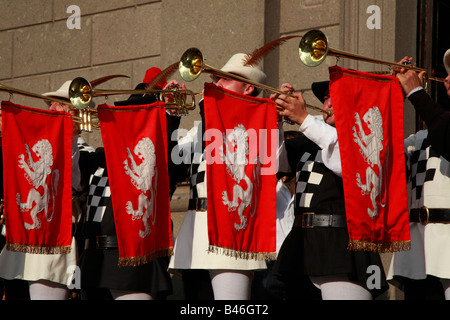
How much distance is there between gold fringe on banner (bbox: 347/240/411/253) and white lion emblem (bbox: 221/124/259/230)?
0.72 metres

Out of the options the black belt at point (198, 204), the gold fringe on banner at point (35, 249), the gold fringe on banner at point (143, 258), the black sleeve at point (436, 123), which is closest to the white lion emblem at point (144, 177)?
the gold fringe on banner at point (143, 258)

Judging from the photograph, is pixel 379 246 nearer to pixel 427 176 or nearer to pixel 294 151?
pixel 427 176

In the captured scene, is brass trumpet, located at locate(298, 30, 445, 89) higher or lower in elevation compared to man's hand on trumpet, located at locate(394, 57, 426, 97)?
higher

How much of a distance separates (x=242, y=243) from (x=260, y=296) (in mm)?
984

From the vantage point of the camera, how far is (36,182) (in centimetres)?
611

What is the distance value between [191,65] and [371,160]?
4.43 ft

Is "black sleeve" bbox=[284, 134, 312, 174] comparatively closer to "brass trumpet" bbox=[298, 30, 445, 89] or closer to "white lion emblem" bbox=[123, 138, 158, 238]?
"brass trumpet" bbox=[298, 30, 445, 89]

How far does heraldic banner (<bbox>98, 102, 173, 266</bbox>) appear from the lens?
219 inches

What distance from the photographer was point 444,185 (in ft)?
16.7

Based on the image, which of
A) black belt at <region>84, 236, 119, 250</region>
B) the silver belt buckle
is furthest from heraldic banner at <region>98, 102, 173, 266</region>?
the silver belt buckle

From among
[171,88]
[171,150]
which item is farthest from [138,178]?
[171,88]

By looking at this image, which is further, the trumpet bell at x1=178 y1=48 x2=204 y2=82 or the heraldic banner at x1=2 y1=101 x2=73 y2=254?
the heraldic banner at x1=2 y1=101 x2=73 y2=254

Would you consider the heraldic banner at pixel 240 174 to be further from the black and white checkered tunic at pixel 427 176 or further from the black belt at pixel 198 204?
the black and white checkered tunic at pixel 427 176
